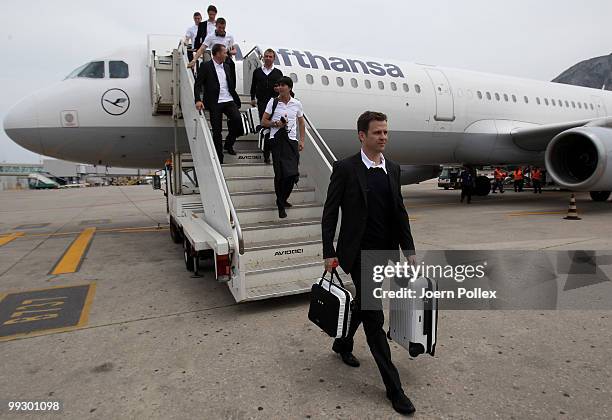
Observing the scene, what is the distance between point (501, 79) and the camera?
43.0ft

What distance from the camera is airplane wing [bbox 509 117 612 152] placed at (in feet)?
36.6

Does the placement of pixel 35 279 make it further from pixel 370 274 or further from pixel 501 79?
pixel 501 79

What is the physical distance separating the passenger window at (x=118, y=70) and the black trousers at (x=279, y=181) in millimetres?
4677

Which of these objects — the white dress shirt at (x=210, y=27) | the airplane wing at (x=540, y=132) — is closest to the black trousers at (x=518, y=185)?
the airplane wing at (x=540, y=132)

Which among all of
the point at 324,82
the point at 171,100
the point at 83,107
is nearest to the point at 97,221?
the point at 83,107

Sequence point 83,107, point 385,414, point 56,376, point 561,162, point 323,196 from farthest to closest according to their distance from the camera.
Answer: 1. point 561,162
2. point 83,107
3. point 323,196
4. point 56,376
5. point 385,414

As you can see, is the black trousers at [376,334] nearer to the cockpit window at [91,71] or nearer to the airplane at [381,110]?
the airplane at [381,110]

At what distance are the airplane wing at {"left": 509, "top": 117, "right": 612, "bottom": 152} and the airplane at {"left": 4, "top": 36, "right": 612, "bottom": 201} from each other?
30mm

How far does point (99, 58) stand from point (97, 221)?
646 cm

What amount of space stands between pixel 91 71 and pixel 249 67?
10.5ft

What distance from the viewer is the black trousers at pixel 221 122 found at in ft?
19.2

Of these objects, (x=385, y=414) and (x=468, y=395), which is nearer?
(x=385, y=414)

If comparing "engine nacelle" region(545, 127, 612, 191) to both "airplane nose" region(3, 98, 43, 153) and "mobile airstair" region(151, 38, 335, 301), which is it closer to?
"mobile airstair" region(151, 38, 335, 301)

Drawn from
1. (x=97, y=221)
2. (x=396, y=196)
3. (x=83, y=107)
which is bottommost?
(x=97, y=221)
